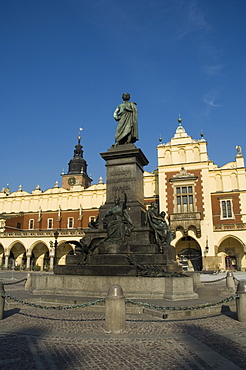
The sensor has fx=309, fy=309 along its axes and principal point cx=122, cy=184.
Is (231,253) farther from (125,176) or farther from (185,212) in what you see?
(125,176)

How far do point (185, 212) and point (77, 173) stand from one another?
33.7m

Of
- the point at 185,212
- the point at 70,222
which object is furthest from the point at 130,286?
the point at 70,222

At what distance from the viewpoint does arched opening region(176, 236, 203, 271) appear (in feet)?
115

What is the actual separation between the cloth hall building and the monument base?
20.2 metres

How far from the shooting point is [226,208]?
35594 mm

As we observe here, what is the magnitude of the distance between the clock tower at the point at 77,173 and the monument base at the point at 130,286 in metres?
52.2

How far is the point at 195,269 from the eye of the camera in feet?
115

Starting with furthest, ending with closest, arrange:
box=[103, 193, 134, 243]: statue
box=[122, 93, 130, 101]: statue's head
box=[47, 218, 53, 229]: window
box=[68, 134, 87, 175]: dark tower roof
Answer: box=[68, 134, 87, 175]: dark tower roof → box=[47, 218, 53, 229]: window → box=[122, 93, 130, 101]: statue's head → box=[103, 193, 134, 243]: statue

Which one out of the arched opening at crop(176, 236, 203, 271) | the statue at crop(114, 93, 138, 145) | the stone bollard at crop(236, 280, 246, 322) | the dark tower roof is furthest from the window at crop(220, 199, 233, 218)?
the dark tower roof

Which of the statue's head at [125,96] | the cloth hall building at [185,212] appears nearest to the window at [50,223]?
the cloth hall building at [185,212]

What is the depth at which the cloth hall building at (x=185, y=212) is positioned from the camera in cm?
3422

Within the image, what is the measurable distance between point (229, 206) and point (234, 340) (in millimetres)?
32127

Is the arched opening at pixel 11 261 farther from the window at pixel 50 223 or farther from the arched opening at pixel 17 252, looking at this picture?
the window at pixel 50 223

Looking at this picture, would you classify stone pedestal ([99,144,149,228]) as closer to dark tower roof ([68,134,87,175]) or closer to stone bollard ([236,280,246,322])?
stone bollard ([236,280,246,322])
